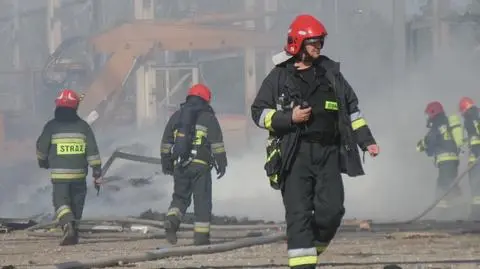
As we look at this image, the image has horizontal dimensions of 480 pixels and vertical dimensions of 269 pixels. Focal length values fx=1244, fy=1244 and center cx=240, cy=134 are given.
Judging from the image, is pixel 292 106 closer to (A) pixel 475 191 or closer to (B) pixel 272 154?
(B) pixel 272 154

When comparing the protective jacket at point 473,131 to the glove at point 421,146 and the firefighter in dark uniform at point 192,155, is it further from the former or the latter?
the firefighter in dark uniform at point 192,155

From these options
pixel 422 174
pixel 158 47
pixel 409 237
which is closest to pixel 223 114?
pixel 158 47

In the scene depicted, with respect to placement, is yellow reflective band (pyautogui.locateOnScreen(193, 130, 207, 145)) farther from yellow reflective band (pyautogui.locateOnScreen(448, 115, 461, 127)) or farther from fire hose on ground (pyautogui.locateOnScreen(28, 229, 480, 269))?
yellow reflective band (pyautogui.locateOnScreen(448, 115, 461, 127))

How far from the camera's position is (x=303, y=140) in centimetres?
741

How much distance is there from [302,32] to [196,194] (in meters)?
4.76

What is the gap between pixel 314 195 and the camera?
293 inches

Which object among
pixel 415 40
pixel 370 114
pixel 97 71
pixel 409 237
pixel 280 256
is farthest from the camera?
pixel 97 71

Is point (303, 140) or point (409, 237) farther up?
point (303, 140)

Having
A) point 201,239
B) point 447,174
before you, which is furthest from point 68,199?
point 447,174

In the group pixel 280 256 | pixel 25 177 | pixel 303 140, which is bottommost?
pixel 25 177

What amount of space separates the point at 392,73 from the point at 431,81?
1618 mm

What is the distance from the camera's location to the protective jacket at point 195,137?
1198cm

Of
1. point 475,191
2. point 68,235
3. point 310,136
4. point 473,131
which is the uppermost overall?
point 310,136

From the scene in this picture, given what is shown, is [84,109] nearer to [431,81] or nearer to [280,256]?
[431,81]
